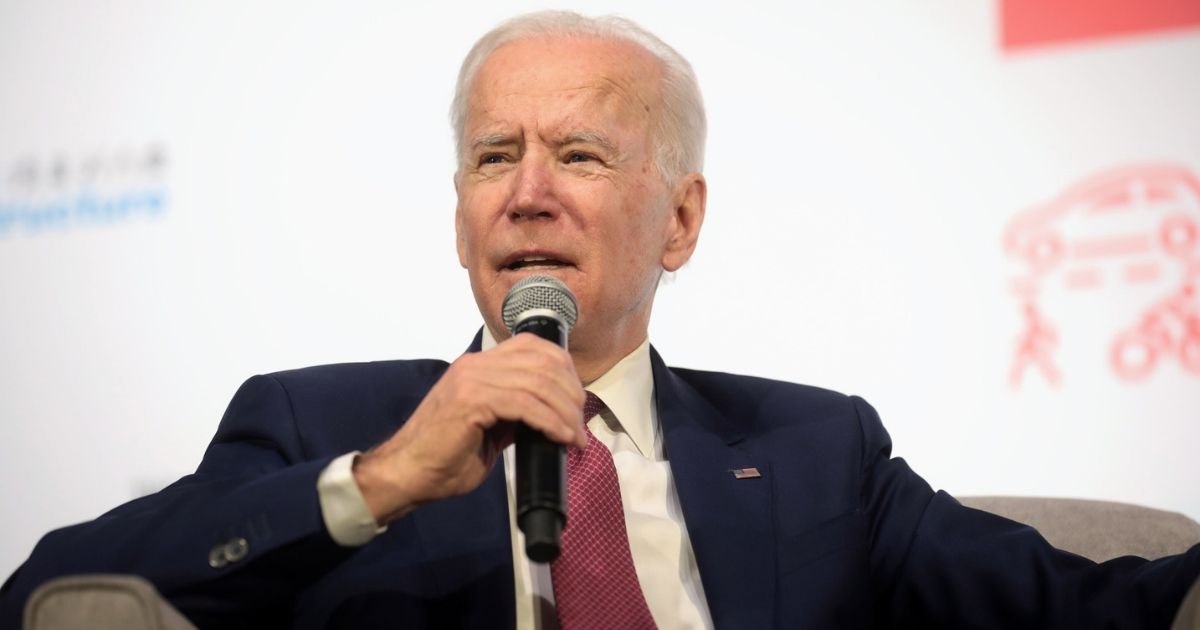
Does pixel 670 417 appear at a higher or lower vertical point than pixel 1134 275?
lower

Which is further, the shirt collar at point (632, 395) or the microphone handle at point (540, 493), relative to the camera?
the shirt collar at point (632, 395)

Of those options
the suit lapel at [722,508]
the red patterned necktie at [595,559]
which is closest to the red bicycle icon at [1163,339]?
the suit lapel at [722,508]

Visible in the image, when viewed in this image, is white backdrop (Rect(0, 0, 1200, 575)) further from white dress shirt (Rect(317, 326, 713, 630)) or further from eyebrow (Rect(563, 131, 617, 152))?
eyebrow (Rect(563, 131, 617, 152))

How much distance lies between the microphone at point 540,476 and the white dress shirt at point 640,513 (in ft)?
0.92

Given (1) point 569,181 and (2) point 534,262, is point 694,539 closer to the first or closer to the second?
(2) point 534,262

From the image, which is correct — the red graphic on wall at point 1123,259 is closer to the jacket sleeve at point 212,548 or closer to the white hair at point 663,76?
the white hair at point 663,76

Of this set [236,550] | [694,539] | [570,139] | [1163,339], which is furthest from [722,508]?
[1163,339]

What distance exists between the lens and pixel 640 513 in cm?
204

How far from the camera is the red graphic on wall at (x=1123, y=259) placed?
8.82 feet

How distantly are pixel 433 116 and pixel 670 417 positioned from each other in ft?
3.78

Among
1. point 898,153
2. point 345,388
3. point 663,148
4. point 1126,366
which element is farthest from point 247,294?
point 1126,366

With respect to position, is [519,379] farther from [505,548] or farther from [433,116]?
[433,116]

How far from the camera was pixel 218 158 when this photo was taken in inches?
119

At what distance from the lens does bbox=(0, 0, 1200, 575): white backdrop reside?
2.71 metres
